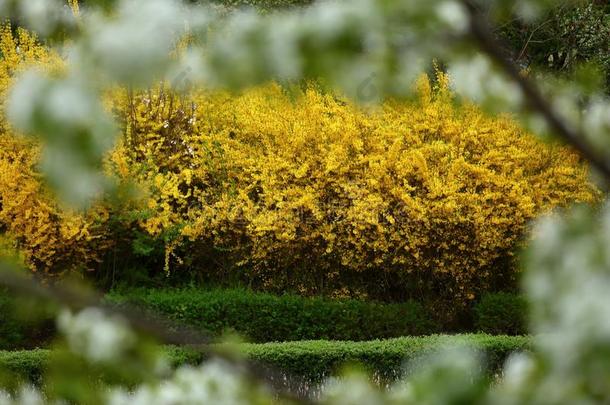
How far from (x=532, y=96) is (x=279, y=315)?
684 centimetres

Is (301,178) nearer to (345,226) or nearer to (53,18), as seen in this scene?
(345,226)

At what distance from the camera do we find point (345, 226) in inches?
327

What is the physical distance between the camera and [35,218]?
26.5ft

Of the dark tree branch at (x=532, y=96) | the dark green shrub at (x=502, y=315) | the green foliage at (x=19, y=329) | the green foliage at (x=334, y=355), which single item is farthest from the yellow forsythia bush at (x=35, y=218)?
the dark tree branch at (x=532, y=96)

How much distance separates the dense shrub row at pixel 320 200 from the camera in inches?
318

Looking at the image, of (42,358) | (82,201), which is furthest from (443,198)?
(82,201)

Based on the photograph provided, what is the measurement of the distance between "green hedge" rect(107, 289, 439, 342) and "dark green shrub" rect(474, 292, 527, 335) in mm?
608

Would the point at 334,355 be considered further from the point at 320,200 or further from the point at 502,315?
the point at 320,200

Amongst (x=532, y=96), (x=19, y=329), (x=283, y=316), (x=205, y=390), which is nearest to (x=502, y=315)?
(x=283, y=316)

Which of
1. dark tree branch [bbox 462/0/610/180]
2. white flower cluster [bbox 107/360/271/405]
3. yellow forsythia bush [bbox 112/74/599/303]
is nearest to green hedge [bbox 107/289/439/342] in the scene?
yellow forsythia bush [bbox 112/74/599/303]

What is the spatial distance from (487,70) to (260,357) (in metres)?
5.18

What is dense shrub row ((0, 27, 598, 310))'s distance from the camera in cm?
807

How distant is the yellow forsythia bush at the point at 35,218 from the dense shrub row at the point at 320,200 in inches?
0.7

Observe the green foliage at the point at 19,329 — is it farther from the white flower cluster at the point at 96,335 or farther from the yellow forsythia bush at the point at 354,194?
the white flower cluster at the point at 96,335
